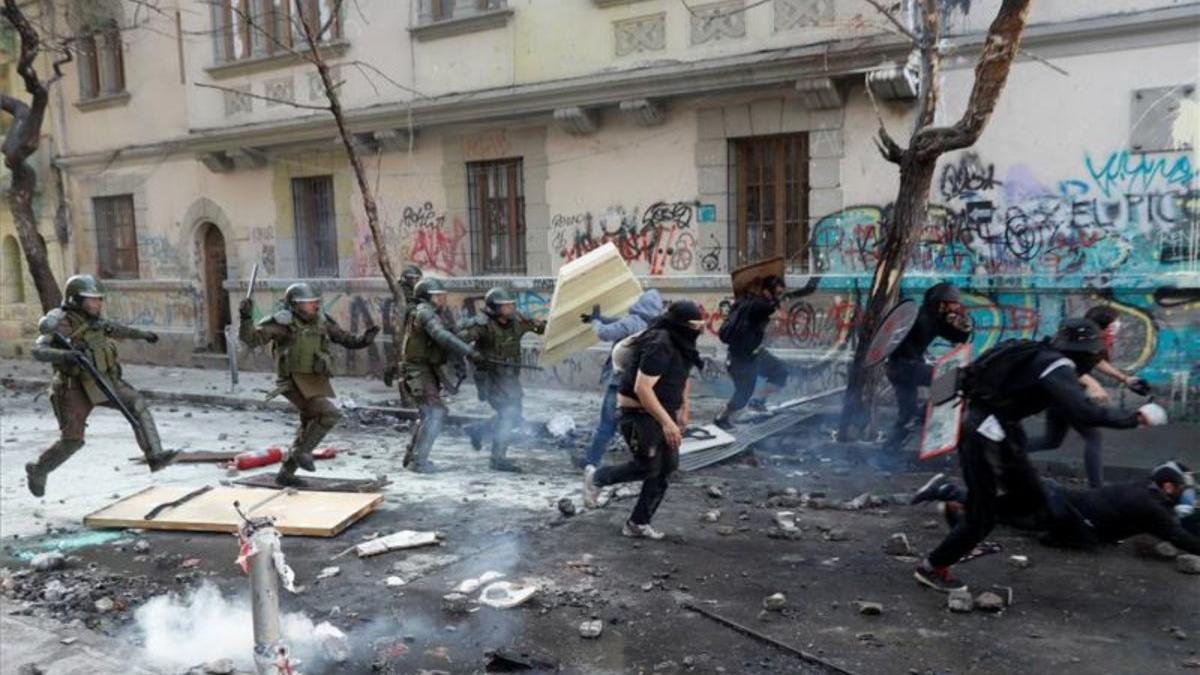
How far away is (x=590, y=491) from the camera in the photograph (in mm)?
6477

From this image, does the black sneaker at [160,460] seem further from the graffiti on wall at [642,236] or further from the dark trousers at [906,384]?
the dark trousers at [906,384]

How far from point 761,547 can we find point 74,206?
18.2m

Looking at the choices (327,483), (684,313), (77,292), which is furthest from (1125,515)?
(77,292)

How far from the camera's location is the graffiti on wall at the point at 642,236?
11.7 meters

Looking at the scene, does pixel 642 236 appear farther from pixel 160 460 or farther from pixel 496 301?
→ pixel 160 460

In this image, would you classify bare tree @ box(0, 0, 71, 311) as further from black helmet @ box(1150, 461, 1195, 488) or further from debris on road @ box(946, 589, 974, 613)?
black helmet @ box(1150, 461, 1195, 488)

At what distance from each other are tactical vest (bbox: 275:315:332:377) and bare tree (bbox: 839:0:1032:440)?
4766mm

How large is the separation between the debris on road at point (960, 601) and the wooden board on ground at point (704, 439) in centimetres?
356

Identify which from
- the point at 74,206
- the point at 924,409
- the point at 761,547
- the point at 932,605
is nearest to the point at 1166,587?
the point at 932,605

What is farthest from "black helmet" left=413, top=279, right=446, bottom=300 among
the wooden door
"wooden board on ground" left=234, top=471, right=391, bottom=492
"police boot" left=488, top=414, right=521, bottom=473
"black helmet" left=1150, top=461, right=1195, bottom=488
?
the wooden door

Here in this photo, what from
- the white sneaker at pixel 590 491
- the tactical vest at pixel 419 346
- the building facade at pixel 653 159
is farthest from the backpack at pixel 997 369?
the tactical vest at pixel 419 346

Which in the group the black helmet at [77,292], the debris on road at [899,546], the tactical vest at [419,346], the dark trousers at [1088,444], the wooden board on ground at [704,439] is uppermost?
the black helmet at [77,292]

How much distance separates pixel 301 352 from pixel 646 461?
10.4 feet

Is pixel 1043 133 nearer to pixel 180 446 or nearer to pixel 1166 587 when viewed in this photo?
pixel 1166 587
